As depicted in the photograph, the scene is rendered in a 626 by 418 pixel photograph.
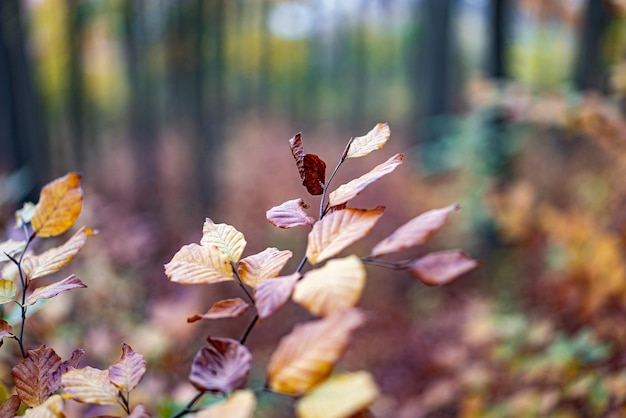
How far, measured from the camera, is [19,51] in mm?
4434

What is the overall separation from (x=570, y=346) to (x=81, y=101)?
11.5 metres

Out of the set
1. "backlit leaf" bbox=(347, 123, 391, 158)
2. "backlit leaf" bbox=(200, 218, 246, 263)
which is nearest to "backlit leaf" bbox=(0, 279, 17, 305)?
"backlit leaf" bbox=(200, 218, 246, 263)

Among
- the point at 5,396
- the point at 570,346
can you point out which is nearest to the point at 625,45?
the point at 570,346

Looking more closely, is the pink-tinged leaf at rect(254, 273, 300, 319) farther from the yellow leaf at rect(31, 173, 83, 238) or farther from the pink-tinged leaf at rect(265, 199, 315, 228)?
the yellow leaf at rect(31, 173, 83, 238)

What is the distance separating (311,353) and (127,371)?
280 millimetres

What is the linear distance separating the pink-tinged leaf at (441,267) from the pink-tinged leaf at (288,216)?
0.16 m

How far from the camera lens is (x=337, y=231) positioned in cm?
61

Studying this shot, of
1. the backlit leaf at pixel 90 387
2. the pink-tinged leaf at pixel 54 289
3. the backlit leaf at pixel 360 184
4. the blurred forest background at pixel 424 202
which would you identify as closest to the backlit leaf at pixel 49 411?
the backlit leaf at pixel 90 387

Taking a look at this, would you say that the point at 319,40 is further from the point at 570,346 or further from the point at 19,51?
the point at 570,346

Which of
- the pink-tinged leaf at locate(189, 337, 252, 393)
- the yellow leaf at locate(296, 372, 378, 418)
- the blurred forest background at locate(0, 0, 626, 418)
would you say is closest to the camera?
the yellow leaf at locate(296, 372, 378, 418)

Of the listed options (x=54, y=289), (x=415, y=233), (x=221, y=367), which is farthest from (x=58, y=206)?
(x=415, y=233)

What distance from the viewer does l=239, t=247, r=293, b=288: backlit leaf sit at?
2.11 feet

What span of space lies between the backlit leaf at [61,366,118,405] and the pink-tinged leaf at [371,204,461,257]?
0.35 meters

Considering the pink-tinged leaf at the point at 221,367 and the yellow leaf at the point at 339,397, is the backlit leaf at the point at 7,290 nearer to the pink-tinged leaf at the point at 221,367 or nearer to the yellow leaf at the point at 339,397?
the pink-tinged leaf at the point at 221,367
